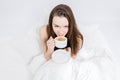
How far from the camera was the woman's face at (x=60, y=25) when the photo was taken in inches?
70.5

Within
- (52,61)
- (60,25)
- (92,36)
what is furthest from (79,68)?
(92,36)

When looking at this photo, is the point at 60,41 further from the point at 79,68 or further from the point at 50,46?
the point at 79,68

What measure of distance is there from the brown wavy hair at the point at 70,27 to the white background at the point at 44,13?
0.40 m

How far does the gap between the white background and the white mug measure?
51cm

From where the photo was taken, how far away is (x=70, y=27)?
184 centimetres

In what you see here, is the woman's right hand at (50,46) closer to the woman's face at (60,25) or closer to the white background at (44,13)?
the woman's face at (60,25)

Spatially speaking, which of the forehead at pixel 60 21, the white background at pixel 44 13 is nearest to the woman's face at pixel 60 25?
the forehead at pixel 60 21

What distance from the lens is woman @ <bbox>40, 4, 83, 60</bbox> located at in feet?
5.88

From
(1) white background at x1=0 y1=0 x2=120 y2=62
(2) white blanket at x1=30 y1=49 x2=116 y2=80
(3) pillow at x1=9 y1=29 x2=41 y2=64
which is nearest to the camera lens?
(2) white blanket at x1=30 y1=49 x2=116 y2=80

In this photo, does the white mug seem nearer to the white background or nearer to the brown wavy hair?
the brown wavy hair

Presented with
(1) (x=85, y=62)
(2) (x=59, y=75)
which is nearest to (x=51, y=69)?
(2) (x=59, y=75)

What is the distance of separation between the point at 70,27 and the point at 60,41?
0.11m

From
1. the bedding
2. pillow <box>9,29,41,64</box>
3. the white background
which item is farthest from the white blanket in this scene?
the white background

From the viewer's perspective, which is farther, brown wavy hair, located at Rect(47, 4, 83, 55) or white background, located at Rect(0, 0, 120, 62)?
white background, located at Rect(0, 0, 120, 62)
